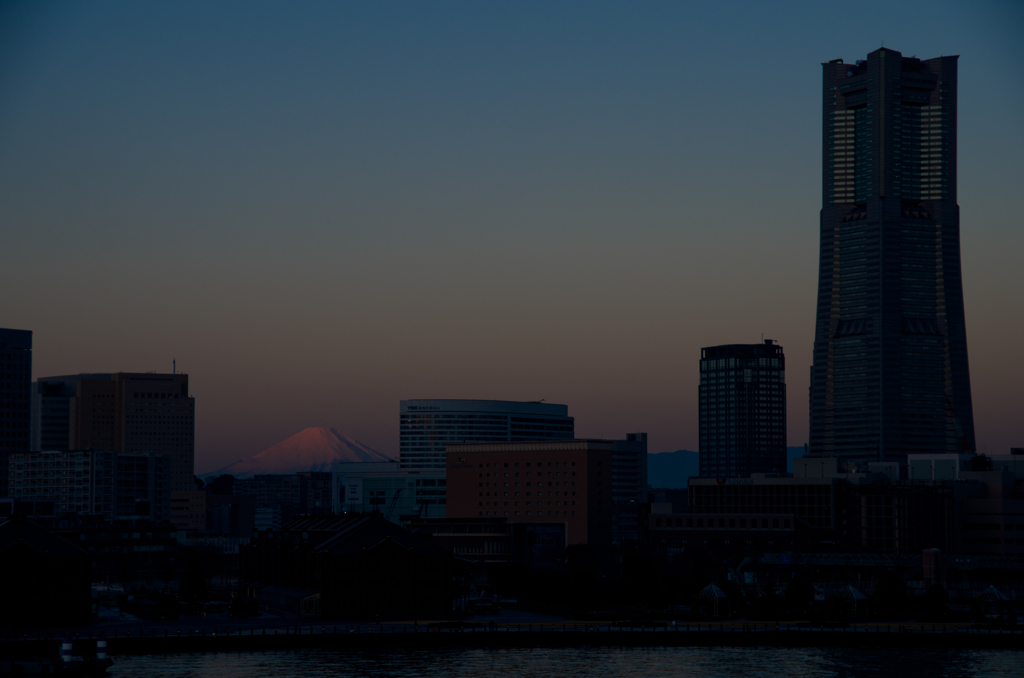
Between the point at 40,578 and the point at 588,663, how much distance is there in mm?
53086

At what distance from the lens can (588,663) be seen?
11631cm

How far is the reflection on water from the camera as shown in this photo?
110000mm

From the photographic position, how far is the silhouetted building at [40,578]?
13075cm

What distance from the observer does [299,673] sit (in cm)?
10875

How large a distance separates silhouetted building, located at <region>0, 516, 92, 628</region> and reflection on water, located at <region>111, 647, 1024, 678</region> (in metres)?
19.1

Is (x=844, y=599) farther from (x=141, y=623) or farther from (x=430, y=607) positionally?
(x=141, y=623)

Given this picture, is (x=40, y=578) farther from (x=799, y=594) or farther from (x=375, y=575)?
(x=799, y=594)

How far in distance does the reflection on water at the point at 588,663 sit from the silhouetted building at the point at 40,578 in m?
19.1

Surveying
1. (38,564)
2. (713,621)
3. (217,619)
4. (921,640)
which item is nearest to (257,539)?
(217,619)

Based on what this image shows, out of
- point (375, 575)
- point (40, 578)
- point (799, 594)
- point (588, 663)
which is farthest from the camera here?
point (799, 594)

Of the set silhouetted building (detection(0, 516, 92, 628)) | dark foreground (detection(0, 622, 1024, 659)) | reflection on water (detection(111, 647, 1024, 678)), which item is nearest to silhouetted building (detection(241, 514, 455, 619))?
dark foreground (detection(0, 622, 1024, 659))

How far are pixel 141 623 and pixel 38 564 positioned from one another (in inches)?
460

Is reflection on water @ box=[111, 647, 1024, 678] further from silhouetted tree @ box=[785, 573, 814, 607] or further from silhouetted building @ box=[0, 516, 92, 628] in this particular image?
silhouetted tree @ box=[785, 573, 814, 607]

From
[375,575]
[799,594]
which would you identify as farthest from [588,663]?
[799,594]
